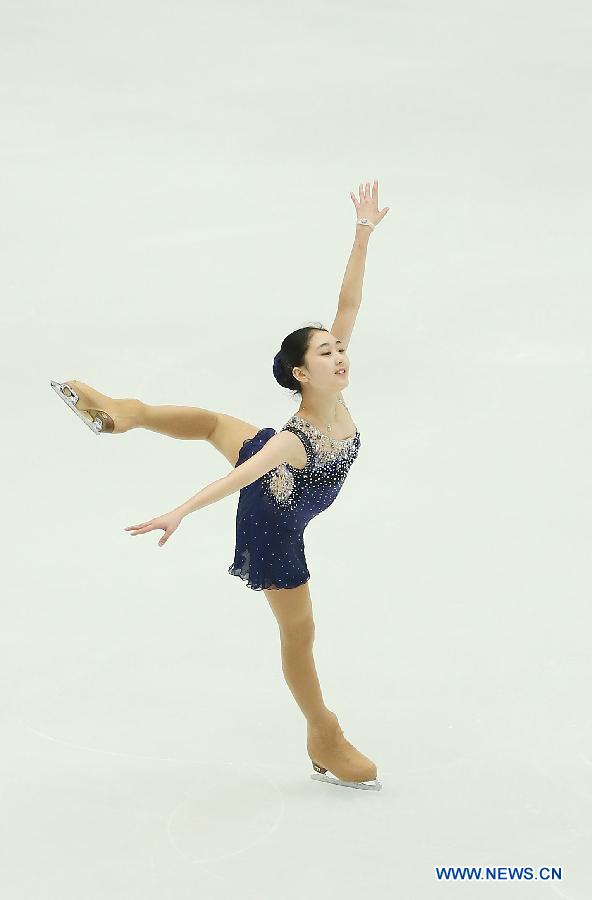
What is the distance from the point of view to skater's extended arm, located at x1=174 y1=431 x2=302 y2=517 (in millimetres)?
4723

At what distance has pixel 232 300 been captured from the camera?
9875mm

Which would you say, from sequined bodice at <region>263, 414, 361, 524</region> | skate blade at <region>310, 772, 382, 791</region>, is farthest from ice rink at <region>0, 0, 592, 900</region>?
sequined bodice at <region>263, 414, 361, 524</region>

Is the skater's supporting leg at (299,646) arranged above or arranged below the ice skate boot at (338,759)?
above

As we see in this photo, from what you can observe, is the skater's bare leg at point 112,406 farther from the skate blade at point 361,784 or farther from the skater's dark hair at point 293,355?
the skate blade at point 361,784

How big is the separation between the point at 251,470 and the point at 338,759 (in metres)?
1.30

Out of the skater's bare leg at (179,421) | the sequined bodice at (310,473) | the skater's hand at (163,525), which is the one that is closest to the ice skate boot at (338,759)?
the sequined bodice at (310,473)

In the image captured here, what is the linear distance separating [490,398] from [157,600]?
2874mm

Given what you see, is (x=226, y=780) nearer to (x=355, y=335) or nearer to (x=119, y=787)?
(x=119, y=787)

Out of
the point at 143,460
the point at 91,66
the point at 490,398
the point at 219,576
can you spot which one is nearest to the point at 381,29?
the point at 91,66

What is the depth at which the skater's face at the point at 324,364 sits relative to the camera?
5242 mm

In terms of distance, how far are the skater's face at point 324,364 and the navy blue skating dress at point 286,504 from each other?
0.16 meters

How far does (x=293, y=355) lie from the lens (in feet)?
17.4

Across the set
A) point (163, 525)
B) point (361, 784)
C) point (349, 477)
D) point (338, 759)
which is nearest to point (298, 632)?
point (338, 759)

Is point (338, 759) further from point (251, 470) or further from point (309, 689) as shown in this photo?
point (251, 470)
